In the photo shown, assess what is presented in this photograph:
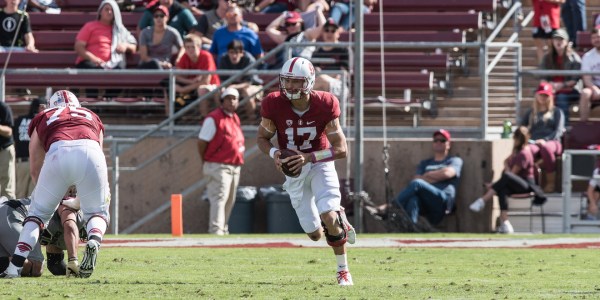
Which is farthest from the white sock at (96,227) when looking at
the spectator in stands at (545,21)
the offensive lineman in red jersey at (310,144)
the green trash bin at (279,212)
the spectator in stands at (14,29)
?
the spectator in stands at (545,21)

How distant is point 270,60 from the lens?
2033 centimetres

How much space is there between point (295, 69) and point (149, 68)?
9.64 m

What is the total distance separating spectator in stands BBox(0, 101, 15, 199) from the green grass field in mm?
3212

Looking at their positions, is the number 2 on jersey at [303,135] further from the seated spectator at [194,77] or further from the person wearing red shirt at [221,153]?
the seated spectator at [194,77]

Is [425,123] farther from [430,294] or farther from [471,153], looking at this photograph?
[430,294]

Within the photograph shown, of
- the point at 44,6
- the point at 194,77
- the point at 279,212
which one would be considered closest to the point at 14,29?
the point at 44,6

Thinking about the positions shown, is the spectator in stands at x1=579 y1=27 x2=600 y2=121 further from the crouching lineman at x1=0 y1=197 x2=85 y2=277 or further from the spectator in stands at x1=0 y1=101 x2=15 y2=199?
the crouching lineman at x1=0 y1=197 x2=85 y2=277

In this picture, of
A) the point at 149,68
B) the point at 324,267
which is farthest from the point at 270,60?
the point at 324,267

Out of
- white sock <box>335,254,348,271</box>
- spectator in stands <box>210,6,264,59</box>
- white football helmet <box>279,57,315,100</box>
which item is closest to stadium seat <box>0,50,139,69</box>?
spectator in stands <box>210,6,264,59</box>

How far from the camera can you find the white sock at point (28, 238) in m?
10.7

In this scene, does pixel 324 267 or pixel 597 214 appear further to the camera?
pixel 597 214

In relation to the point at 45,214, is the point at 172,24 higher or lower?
higher

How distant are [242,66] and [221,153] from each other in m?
1.61

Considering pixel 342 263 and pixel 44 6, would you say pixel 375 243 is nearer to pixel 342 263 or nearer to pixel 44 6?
pixel 342 263
